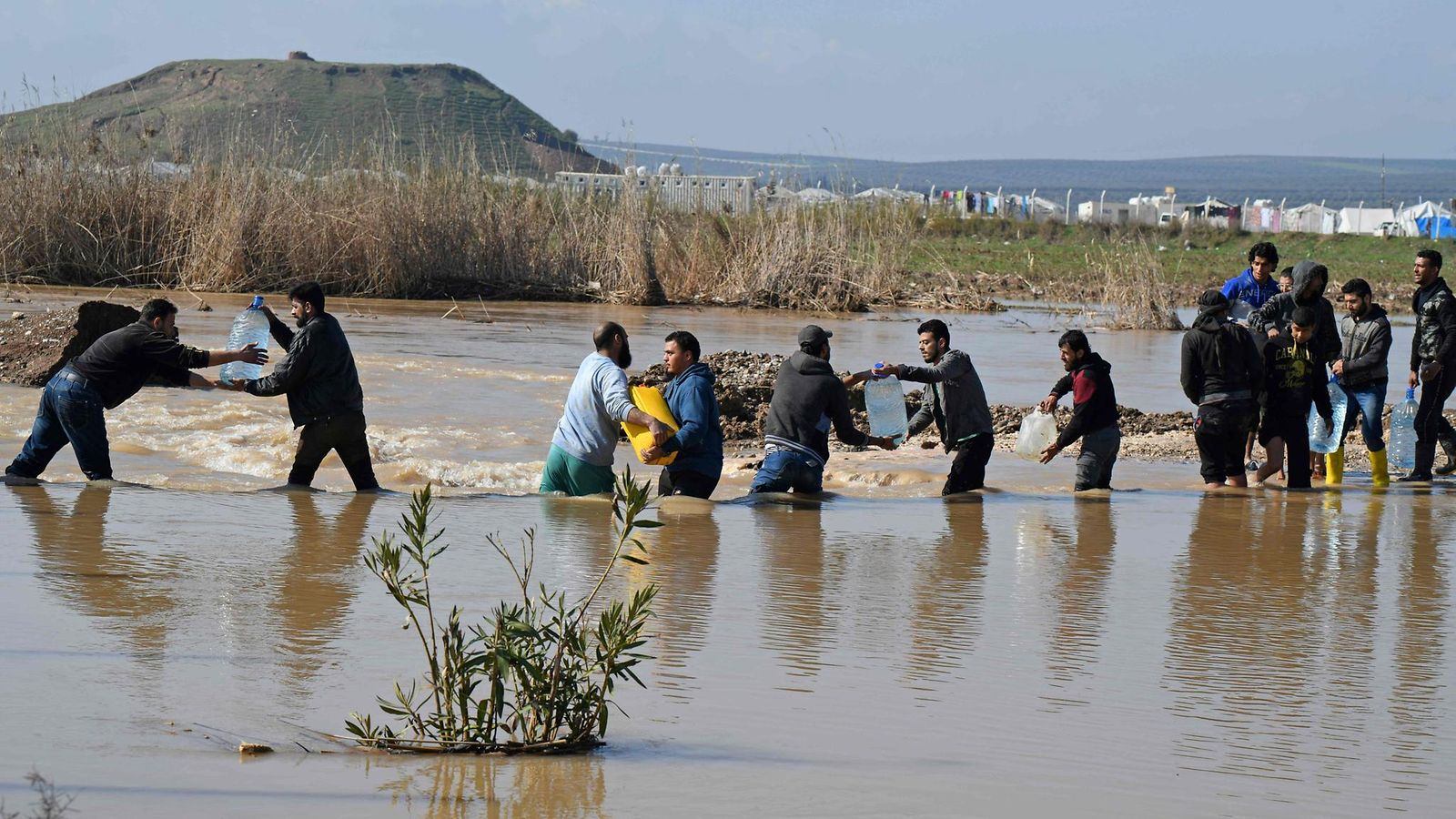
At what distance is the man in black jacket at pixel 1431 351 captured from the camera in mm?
11297

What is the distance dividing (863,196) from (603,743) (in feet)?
89.2

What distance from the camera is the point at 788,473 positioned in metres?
10.2

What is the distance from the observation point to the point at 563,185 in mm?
28938

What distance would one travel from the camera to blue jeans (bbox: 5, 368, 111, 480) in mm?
9570

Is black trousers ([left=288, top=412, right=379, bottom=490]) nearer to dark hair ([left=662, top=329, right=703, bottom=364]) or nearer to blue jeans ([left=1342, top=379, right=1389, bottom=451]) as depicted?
dark hair ([left=662, top=329, right=703, bottom=364])

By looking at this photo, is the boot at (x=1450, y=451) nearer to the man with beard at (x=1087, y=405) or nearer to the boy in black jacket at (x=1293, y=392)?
the boy in black jacket at (x=1293, y=392)

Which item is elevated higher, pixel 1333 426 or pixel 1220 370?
pixel 1220 370

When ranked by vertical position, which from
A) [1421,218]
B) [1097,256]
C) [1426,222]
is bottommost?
[1097,256]

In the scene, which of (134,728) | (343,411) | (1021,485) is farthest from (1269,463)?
(134,728)

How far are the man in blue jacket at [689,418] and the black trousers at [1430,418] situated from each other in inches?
208

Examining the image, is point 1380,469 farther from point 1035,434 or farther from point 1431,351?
point 1035,434

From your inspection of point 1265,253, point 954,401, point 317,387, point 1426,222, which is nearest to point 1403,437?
point 1265,253

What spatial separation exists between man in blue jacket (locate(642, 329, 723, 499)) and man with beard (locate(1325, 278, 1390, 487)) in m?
4.53

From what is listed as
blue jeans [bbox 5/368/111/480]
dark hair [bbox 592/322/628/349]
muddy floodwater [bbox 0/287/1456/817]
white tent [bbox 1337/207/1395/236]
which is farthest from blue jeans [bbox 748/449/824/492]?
white tent [bbox 1337/207/1395/236]
